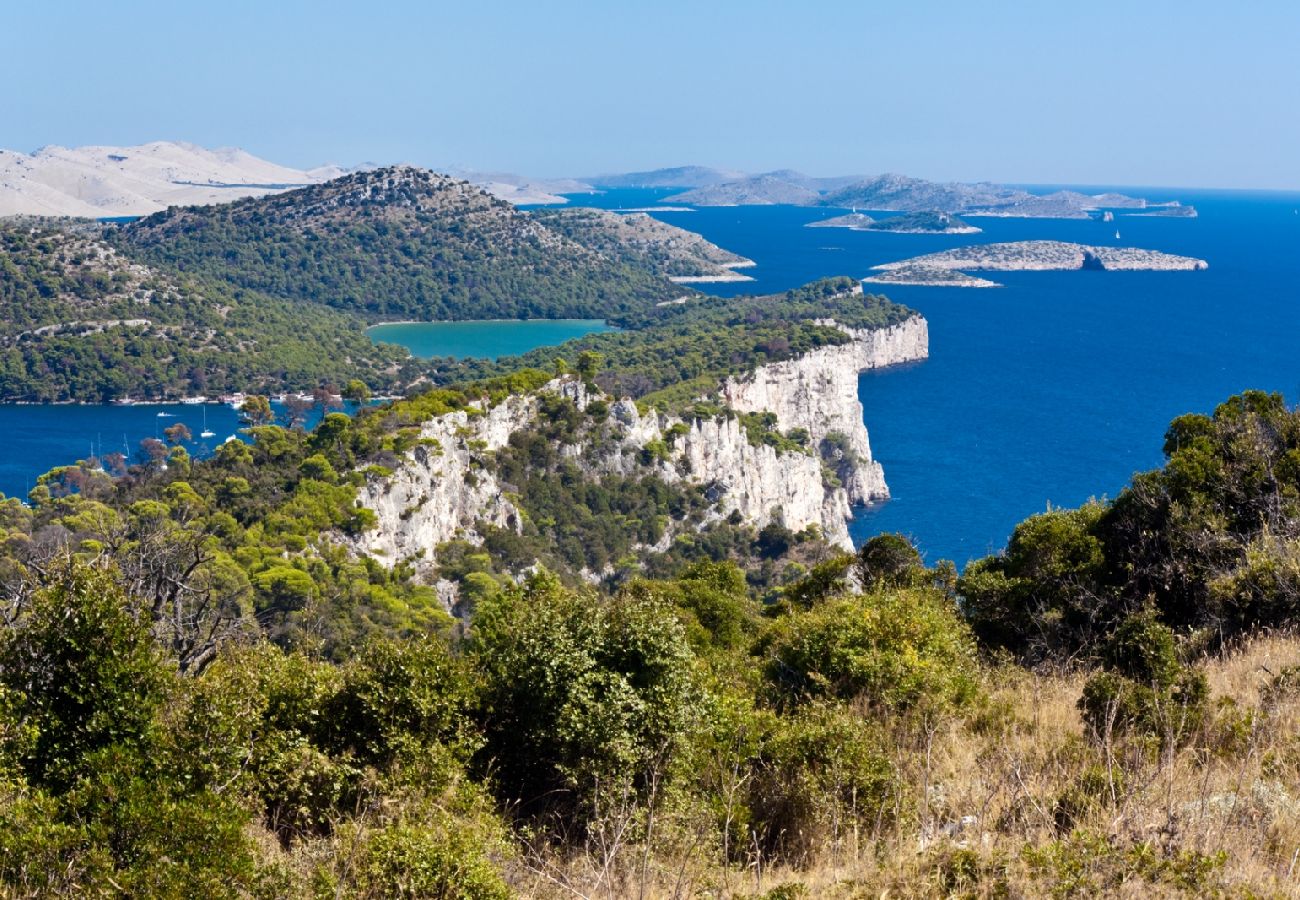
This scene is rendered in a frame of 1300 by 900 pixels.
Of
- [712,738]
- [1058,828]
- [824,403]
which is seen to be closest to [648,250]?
[824,403]

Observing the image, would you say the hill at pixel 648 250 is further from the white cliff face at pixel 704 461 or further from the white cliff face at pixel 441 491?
the white cliff face at pixel 441 491

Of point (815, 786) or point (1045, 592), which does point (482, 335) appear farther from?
point (815, 786)

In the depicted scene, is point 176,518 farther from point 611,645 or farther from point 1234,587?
point 1234,587

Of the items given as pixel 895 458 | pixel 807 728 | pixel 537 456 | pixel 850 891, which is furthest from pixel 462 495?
pixel 895 458

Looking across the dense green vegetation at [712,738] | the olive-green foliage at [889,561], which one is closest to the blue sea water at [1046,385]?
the olive-green foliage at [889,561]

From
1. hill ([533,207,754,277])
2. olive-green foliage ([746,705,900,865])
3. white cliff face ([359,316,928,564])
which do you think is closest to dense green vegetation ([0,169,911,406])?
hill ([533,207,754,277])
